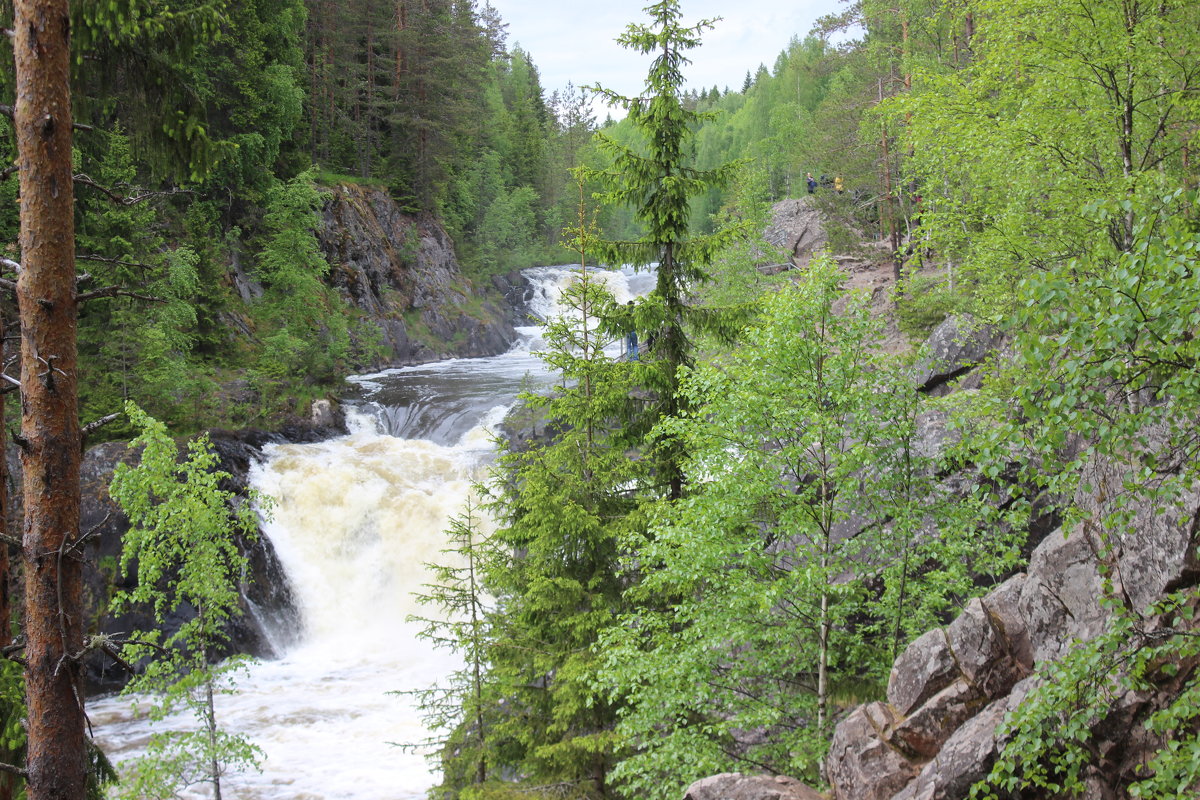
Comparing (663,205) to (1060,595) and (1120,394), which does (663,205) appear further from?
(1120,394)

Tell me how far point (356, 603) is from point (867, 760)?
15829 mm

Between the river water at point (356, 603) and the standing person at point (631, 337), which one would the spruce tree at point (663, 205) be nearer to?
the standing person at point (631, 337)

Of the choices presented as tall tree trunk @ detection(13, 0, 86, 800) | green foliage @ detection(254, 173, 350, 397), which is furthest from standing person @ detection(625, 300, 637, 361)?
green foliage @ detection(254, 173, 350, 397)

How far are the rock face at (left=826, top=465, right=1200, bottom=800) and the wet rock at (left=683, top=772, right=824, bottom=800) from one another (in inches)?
14.8

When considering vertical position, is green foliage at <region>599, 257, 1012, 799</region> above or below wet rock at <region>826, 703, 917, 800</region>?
above

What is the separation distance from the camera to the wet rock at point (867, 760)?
7039 millimetres

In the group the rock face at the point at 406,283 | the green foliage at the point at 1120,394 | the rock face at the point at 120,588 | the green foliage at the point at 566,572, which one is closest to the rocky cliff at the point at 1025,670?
the green foliage at the point at 1120,394

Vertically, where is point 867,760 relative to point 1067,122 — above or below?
below

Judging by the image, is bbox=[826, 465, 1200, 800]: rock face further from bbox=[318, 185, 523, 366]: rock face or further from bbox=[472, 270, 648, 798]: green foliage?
bbox=[318, 185, 523, 366]: rock face

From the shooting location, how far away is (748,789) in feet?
24.1

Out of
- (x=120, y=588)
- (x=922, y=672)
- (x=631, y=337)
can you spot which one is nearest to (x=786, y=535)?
(x=922, y=672)

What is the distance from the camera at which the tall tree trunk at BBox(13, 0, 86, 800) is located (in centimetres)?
480

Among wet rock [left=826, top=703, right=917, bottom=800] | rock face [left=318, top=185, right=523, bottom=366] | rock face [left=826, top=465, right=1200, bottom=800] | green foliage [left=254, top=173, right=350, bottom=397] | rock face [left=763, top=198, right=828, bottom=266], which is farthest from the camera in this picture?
rock face [left=763, top=198, right=828, bottom=266]

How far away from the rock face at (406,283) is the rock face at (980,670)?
31.8 meters
